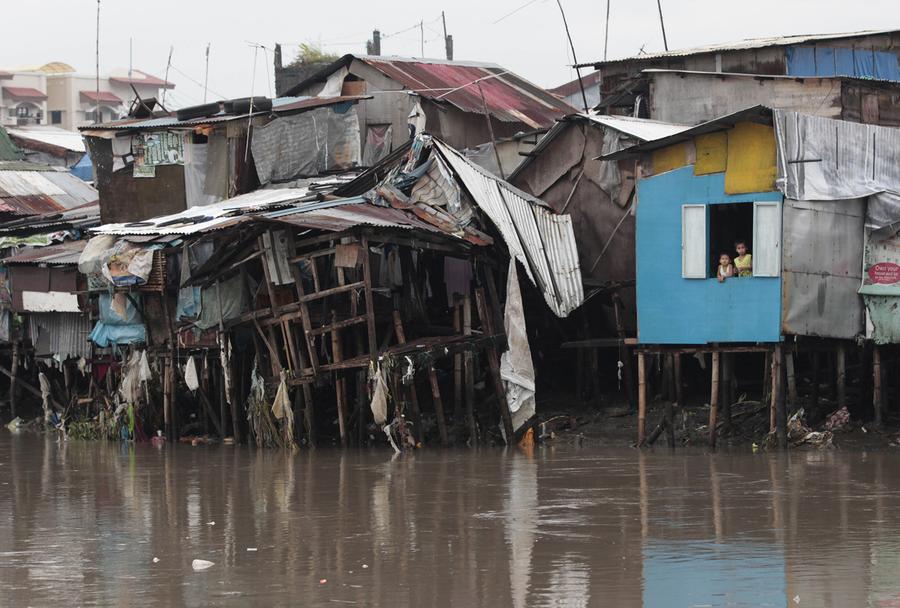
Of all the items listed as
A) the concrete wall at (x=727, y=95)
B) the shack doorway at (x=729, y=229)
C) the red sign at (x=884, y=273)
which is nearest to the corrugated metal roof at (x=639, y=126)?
the concrete wall at (x=727, y=95)

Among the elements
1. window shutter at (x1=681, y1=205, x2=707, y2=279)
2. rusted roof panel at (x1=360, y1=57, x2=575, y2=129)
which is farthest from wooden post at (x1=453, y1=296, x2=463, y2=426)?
rusted roof panel at (x1=360, y1=57, x2=575, y2=129)

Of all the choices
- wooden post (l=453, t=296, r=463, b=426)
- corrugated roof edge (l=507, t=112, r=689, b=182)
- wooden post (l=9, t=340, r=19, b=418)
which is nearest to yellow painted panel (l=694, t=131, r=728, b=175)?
corrugated roof edge (l=507, t=112, r=689, b=182)

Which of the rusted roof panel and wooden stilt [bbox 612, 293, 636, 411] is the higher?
the rusted roof panel

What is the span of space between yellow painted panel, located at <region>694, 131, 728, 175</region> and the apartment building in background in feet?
187

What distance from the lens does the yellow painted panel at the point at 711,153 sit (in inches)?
708

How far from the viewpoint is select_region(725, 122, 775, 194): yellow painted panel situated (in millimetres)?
17625

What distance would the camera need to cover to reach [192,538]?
41.1ft

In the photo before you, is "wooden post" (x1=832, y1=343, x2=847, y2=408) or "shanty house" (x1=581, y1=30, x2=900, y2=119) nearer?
"wooden post" (x1=832, y1=343, x2=847, y2=408)

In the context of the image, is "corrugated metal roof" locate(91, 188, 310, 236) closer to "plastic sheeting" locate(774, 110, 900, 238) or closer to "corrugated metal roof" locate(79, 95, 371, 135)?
"corrugated metal roof" locate(79, 95, 371, 135)

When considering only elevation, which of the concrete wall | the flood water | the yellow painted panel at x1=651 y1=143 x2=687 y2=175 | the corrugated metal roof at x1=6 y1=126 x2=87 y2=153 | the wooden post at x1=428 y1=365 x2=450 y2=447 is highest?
the corrugated metal roof at x1=6 y1=126 x2=87 y2=153

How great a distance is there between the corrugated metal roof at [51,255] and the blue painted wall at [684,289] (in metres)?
10.6

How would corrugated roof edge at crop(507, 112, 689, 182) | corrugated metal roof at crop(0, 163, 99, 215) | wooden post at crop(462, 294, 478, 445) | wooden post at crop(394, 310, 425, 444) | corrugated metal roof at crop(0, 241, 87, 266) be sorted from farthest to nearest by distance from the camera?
corrugated metal roof at crop(0, 163, 99, 215)
corrugated metal roof at crop(0, 241, 87, 266)
corrugated roof edge at crop(507, 112, 689, 182)
wooden post at crop(462, 294, 478, 445)
wooden post at crop(394, 310, 425, 444)

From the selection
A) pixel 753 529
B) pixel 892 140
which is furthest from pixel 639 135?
pixel 753 529

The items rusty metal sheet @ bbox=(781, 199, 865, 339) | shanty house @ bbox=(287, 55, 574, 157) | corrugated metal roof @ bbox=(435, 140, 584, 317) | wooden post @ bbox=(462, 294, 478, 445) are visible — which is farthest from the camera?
shanty house @ bbox=(287, 55, 574, 157)
